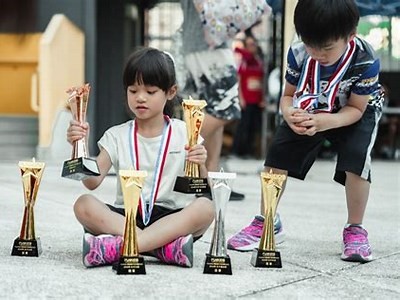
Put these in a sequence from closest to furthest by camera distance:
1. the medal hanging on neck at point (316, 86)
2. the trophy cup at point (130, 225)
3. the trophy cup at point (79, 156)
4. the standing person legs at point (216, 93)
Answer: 1. the trophy cup at point (130, 225)
2. the trophy cup at point (79, 156)
3. the medal hanging on neck at point (316, 86)
4. the standing person legs at point (216, 93)

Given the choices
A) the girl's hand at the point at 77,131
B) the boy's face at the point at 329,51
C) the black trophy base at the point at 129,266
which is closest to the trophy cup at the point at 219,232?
the black trophy base at the point at 129,266

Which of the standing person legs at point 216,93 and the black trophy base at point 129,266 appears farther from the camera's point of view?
the standing person legs at point 216,93

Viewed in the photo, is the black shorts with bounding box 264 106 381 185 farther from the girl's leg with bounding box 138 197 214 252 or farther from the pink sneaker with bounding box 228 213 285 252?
the girl's leg with bounding box 138 197 214 252

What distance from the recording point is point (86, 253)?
106 inches

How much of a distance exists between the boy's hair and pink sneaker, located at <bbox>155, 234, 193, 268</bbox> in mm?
875

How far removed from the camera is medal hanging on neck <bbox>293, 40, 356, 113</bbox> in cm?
300

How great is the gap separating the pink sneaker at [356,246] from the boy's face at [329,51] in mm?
722

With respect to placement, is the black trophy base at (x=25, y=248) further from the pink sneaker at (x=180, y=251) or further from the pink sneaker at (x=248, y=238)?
the pink sneaker at (x=248, y=238)

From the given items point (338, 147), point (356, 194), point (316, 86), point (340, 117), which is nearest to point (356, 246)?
point (356, 194)

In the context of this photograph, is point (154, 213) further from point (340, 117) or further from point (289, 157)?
point (340, 117)

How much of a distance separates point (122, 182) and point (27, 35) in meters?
7.45

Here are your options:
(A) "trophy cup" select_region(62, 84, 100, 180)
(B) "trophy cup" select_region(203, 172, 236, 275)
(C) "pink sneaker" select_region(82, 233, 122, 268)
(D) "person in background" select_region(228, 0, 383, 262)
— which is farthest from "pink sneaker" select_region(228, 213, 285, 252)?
(A) "trophy cup" select_region(62, 84, 100, 180)

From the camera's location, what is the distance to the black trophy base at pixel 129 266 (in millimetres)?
2572

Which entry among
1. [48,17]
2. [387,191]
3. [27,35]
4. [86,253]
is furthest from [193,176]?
[27,35]
